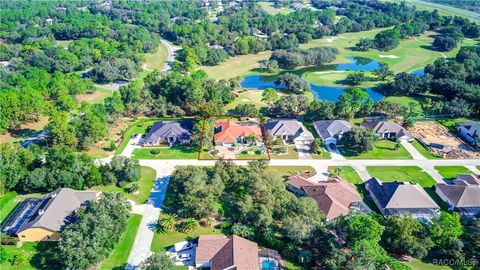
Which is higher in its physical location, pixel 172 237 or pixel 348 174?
pixel 172 237

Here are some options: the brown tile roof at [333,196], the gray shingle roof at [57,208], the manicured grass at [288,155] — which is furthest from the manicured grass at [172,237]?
the manicured grass at [288,155]

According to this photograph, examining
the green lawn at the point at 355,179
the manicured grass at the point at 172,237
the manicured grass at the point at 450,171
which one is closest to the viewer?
the manicured grass at the point at 172,237

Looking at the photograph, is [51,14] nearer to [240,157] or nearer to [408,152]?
[240,157]

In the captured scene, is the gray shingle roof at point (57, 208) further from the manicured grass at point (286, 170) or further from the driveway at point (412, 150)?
the driveway at point (412, 150)

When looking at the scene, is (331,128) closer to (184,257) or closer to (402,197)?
(402,197)

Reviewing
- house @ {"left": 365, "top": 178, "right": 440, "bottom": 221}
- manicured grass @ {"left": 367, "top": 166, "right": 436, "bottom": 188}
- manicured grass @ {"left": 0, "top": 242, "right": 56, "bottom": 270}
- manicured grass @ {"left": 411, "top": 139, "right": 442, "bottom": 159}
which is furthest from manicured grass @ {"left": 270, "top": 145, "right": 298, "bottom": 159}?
manicured grass @ {"left": 0, "top": 242, "right": 56, "bottom": 270}

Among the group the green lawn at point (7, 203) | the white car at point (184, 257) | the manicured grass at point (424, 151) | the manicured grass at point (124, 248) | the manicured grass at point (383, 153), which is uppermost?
the green lawn at point (7, 203)

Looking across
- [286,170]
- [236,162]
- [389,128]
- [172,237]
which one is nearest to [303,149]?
[286,170]
